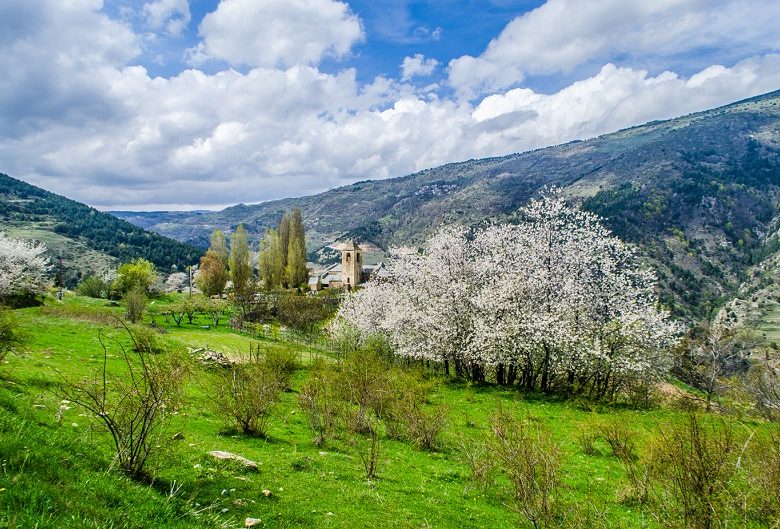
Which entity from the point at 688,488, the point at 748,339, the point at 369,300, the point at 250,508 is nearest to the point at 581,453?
the point at 688,488

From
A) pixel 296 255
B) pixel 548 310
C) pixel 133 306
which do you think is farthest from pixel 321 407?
pixel 296 255

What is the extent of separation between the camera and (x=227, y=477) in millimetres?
9383

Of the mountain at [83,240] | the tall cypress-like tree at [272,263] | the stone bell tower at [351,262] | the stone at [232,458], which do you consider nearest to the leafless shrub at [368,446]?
the stone at [232,458]

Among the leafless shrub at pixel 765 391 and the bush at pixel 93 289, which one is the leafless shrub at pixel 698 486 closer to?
the leafless shrub at pixel 765 391

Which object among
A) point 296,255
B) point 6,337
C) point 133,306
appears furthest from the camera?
point 296,255

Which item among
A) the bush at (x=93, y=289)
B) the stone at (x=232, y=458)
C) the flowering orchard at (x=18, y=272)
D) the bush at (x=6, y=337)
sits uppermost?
the flowering orchard at (x=18, y=272)

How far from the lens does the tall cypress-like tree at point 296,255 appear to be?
83.9 metres

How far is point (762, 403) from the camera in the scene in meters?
25.0

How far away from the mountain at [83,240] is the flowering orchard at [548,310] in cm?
13106

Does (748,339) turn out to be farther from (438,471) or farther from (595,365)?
(438,471)

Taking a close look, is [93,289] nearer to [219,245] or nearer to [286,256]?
[219,245]

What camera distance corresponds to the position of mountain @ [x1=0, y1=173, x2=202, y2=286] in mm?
142250

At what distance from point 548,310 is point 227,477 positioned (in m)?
23.3

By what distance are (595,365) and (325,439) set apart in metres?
19.5
